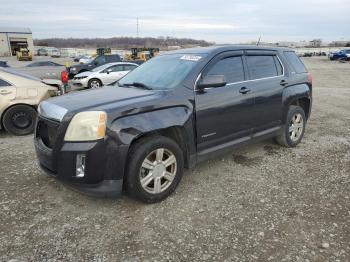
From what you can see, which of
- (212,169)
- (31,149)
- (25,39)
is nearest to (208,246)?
(212,169)

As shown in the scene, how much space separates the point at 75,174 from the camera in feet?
10.9

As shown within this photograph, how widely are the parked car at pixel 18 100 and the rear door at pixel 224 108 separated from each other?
431 cm

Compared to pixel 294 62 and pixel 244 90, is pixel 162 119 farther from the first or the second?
pixel 294 62

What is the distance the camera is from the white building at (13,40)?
74.9 metres

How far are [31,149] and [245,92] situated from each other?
381 cm

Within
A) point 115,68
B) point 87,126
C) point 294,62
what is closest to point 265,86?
point 294,62

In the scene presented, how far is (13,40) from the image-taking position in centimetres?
7725

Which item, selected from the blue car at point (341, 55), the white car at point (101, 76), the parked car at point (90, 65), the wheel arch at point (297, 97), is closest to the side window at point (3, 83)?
the wheel arch at point (297, 97)

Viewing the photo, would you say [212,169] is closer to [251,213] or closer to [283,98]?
[251,213]

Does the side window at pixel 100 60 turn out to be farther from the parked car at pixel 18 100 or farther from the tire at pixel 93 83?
the parked car at pixel 18 100

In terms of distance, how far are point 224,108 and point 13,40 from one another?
8550 cm

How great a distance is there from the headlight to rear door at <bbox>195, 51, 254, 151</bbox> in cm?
124

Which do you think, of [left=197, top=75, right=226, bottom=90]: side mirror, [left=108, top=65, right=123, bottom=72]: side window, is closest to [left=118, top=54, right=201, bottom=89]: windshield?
[left=197, top=75, right=226, bottom=90]: side mirror

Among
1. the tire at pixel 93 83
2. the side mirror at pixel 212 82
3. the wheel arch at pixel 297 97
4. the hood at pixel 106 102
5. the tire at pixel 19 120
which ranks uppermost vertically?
the side mirror at pixel 212 82
